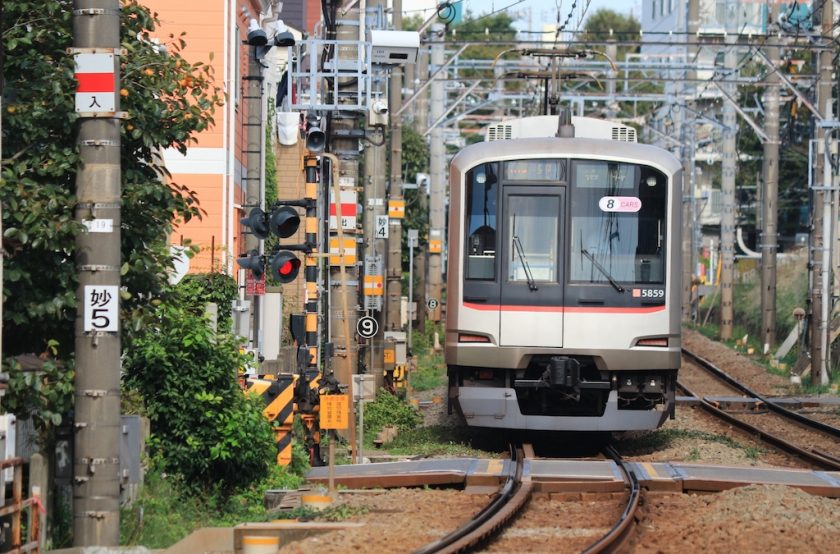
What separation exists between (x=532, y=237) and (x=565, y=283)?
632 millimetres

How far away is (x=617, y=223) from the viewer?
1541 centimetres

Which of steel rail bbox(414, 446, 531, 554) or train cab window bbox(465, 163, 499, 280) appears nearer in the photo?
steel rail bbox(414, 446, 531, 554)

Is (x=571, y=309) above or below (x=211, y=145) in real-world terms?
below

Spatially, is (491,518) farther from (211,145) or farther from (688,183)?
(688,183)

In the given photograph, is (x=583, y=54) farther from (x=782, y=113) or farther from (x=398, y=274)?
(x=782, y=113)

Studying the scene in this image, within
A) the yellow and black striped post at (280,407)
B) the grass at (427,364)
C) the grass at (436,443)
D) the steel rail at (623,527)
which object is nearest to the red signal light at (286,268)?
the yellow and black striped post at (280,407)

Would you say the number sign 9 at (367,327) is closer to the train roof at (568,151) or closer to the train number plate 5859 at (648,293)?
the train roof at (568,151)

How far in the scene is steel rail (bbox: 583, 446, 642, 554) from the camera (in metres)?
9.16

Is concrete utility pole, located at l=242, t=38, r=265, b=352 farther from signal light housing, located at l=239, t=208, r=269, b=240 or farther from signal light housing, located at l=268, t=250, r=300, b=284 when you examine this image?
signal light housing, located at l=268, t=250, r=300, b=284

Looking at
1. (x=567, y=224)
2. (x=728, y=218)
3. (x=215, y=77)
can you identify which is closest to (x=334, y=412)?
(x=567, y=224)

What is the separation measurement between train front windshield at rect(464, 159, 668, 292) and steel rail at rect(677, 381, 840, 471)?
2375mm

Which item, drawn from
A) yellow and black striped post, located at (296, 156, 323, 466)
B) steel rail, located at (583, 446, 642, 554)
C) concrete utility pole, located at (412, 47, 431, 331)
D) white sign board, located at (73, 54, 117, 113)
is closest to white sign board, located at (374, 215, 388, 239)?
yellow and black striped post, located at (296, 156, 323, 466)

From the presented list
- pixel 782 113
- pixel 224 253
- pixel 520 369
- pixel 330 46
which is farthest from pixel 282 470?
pixel 782 113

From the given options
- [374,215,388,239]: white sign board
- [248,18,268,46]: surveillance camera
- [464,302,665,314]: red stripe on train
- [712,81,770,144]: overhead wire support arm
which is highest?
[712,81,770,144]: overhead wire support arm
